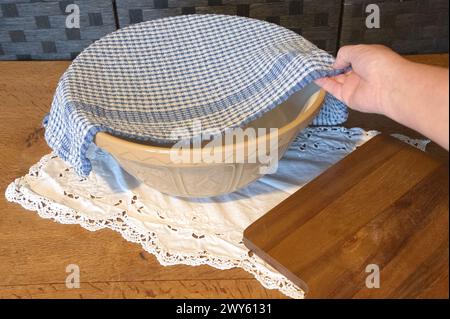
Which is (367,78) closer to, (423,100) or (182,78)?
(423,100)

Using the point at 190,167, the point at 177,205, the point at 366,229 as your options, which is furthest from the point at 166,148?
the point at 366,229

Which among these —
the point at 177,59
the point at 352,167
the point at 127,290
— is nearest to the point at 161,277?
the point at 127,290

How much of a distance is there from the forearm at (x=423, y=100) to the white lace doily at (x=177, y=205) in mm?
292

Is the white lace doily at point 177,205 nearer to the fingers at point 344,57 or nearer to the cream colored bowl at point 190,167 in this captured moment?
the cream colored bowl at point 190,167

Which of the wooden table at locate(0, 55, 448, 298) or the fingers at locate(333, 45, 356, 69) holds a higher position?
the fingers at locate(333, 45, 356, 69)

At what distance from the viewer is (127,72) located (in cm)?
90

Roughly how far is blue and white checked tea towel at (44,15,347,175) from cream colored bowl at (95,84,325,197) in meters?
0.04

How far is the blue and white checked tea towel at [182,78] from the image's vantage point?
0.78 metres

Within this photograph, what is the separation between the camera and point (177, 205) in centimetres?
80

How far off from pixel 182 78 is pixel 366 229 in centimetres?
43

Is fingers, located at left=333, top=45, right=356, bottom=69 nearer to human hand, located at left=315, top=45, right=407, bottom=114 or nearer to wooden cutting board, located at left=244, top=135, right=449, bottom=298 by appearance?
human hand, located at left=315, top=45, right=407, bottom=114

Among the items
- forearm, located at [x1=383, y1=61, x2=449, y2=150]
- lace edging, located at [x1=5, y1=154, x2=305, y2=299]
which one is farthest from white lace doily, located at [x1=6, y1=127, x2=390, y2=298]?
forearm, located at [x1=383, y1=61, x2=449, y2=150]

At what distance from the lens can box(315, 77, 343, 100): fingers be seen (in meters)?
0.74
